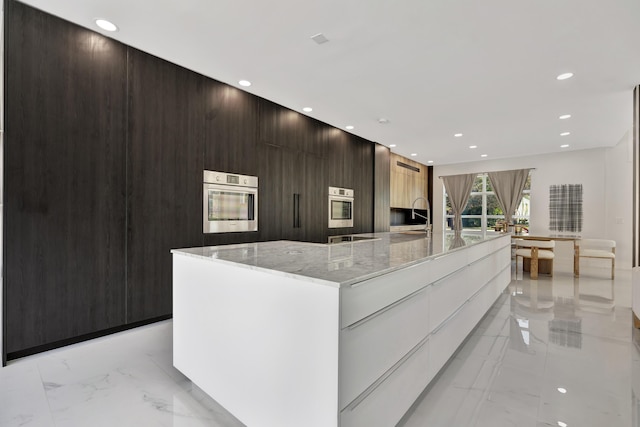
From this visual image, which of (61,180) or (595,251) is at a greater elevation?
(61,180)

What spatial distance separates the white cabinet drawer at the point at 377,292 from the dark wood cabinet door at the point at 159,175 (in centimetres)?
234

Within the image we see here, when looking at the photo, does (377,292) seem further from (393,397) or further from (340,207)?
(340,207)

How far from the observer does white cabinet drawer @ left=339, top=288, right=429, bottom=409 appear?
3.51 feet

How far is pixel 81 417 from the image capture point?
1528mm

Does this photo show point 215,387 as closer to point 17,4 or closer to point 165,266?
point 165,266

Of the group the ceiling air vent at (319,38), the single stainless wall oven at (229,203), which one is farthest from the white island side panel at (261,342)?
the ceiling air vent at (319,38)

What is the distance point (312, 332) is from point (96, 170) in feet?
7.82

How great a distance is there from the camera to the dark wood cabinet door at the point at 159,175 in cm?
267

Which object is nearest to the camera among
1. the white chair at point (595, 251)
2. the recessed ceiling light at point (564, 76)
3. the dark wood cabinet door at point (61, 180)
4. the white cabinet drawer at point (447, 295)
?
the white cabinet drawer at point (447, 295)

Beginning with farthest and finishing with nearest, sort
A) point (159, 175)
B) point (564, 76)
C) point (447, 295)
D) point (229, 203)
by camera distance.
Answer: point (229, 203)
point (564, 76)
point (159, 175)
point (447, 295)

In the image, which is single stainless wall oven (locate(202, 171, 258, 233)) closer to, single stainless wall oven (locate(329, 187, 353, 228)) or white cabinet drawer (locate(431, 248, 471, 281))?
single stainless wall oven (locate(329, 187, 353, 228))

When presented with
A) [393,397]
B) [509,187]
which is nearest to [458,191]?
[509,187]

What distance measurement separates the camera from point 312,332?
3.62ft

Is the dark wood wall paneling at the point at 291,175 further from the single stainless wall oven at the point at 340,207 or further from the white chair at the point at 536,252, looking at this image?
the white chair at the point at 536,252
